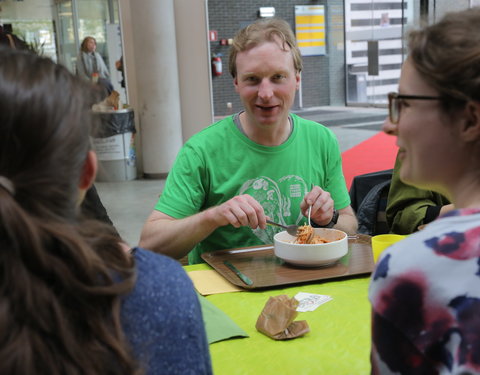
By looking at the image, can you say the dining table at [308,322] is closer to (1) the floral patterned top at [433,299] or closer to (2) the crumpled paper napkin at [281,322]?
(2) the crumpled paper napkin at [281,322]

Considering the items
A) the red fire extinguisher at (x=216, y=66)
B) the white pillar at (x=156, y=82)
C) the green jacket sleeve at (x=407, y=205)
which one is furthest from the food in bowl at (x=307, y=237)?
the red fire extinguisher at (x=216, y=66)

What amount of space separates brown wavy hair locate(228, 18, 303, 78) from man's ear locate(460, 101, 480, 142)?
1278 mm

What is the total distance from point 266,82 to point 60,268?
4.79 ft

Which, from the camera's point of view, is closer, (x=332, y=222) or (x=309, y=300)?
(x=309, y=300)

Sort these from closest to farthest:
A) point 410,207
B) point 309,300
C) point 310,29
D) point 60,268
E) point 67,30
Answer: point 60,268 < point 309,300 < point 410,207 < point 67,30 < point 310,29

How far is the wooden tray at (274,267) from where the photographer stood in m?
1.57

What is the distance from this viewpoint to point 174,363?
2.72 ft

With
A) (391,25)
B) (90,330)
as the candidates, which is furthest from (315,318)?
(391,25)

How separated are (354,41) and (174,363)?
877 cm

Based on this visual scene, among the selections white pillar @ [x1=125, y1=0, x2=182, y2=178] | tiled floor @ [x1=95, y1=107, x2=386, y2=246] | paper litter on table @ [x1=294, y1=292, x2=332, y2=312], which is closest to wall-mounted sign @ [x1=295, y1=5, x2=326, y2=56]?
tiled floor @ [x1=95, y1=107, x2=386, y2=246]

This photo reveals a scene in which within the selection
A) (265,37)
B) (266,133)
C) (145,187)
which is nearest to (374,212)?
(266,133)

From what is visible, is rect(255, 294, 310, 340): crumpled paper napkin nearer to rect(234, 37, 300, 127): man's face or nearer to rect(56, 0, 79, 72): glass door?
rect(234, 37, 300, 127): man's face

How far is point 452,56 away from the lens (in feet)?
2.79

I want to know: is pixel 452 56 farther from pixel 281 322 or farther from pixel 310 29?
pixel 310 29
